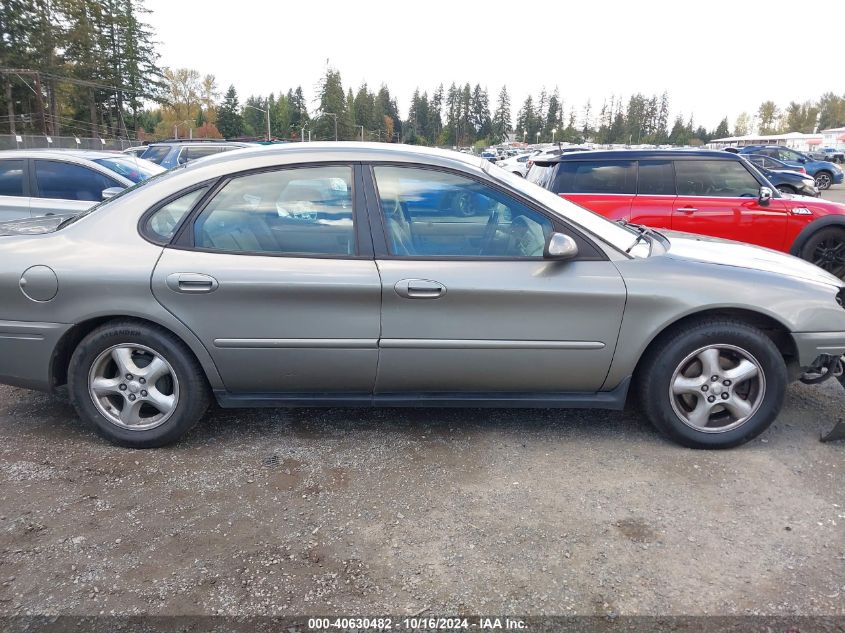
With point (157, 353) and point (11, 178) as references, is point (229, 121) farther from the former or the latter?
point (157, 353)

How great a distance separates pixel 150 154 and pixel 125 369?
13.5 metres

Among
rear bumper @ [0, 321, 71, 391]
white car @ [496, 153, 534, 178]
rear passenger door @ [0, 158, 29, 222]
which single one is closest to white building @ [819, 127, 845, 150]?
white car @ [496, 153, 534, 178]

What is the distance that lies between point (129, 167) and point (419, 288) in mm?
6597

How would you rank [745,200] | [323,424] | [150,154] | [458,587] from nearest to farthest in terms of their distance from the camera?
[458,587], [323,424], [745,200], [150,154]

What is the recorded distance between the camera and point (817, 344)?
3275mm

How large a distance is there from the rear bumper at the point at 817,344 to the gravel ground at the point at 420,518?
21.3 inches

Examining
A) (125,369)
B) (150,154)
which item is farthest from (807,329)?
(150,154)

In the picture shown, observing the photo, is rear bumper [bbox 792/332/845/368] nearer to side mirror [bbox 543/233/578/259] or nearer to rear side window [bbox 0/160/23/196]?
side mirror [bbox 543/233/578/259]

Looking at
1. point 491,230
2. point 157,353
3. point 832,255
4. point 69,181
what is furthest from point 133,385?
point 832,255

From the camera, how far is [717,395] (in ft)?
10.8

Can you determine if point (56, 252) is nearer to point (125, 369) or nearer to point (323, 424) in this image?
point (125, 369)

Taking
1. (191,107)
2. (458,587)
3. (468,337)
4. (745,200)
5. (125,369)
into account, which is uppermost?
(191,107)

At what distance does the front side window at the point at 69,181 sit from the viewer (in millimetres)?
6957

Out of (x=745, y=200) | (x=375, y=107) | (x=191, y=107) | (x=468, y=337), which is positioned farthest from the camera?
(x=375, y=107)
